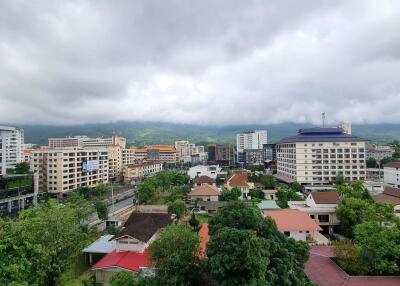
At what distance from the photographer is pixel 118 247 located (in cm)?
2262

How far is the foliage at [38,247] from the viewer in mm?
12367

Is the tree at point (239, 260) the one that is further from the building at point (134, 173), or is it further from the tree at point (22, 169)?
the building at point (134, 173)

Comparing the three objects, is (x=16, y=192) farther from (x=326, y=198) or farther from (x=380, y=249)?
(x=380, y=249)

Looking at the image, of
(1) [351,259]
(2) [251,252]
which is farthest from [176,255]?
(1) [351,259]

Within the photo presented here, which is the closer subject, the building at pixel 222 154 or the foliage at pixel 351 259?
the foliage at pixel 351 259

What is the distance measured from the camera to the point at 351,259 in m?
20.5

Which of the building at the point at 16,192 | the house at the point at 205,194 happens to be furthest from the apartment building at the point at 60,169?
the house at the point at 205,194

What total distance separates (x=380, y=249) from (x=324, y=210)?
13440 mm

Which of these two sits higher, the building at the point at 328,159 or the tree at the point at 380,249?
the building at the point at 328,159

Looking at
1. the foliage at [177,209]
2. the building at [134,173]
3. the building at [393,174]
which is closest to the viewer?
the foliage at [177,209]

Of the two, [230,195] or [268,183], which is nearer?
[230,195]

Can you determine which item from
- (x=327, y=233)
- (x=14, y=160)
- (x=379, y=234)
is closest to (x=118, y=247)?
(x=379, y=234)

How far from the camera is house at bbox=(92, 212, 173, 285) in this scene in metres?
19.8

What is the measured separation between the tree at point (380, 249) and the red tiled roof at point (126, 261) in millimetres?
13861
